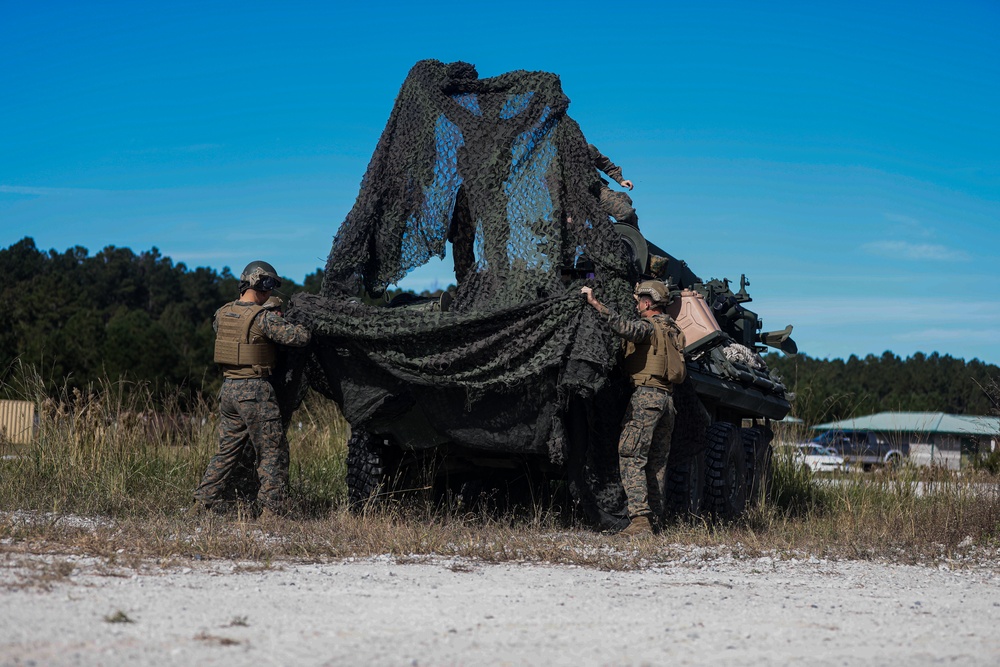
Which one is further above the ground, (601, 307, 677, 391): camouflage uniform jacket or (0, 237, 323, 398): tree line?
(0, 237, 323, 398): tree line

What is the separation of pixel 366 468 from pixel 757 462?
4568 millimetres

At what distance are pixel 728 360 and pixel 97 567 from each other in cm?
632

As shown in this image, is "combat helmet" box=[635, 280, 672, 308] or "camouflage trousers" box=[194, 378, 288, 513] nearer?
"camouflage trousers" box=[194, 378, 288, 513]

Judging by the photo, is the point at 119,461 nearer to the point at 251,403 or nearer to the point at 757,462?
the point at 251,403

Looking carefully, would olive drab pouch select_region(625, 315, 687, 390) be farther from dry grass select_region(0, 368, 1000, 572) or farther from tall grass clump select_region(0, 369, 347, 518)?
tall grass clump select_region(0, 369, 347, 518)

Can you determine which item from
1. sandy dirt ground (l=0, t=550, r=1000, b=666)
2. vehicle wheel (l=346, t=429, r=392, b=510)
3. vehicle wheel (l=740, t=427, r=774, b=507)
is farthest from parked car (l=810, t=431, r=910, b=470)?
sandy dirt ground (l=0, t=550, r=1000, b=666)

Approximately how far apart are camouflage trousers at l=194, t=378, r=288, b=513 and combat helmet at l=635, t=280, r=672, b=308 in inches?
111

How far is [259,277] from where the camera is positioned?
8.03m

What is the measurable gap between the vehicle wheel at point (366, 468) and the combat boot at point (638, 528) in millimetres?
1955

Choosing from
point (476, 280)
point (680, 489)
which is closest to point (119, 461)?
point (476, 280)

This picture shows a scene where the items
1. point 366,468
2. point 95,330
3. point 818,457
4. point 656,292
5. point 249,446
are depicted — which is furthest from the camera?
point 95,330

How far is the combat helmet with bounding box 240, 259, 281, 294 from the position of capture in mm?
8016

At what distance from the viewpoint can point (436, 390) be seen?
7.71 metres

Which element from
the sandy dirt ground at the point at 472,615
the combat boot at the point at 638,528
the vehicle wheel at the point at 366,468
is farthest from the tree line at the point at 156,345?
the sandy dirt ground at the point at 472,615
